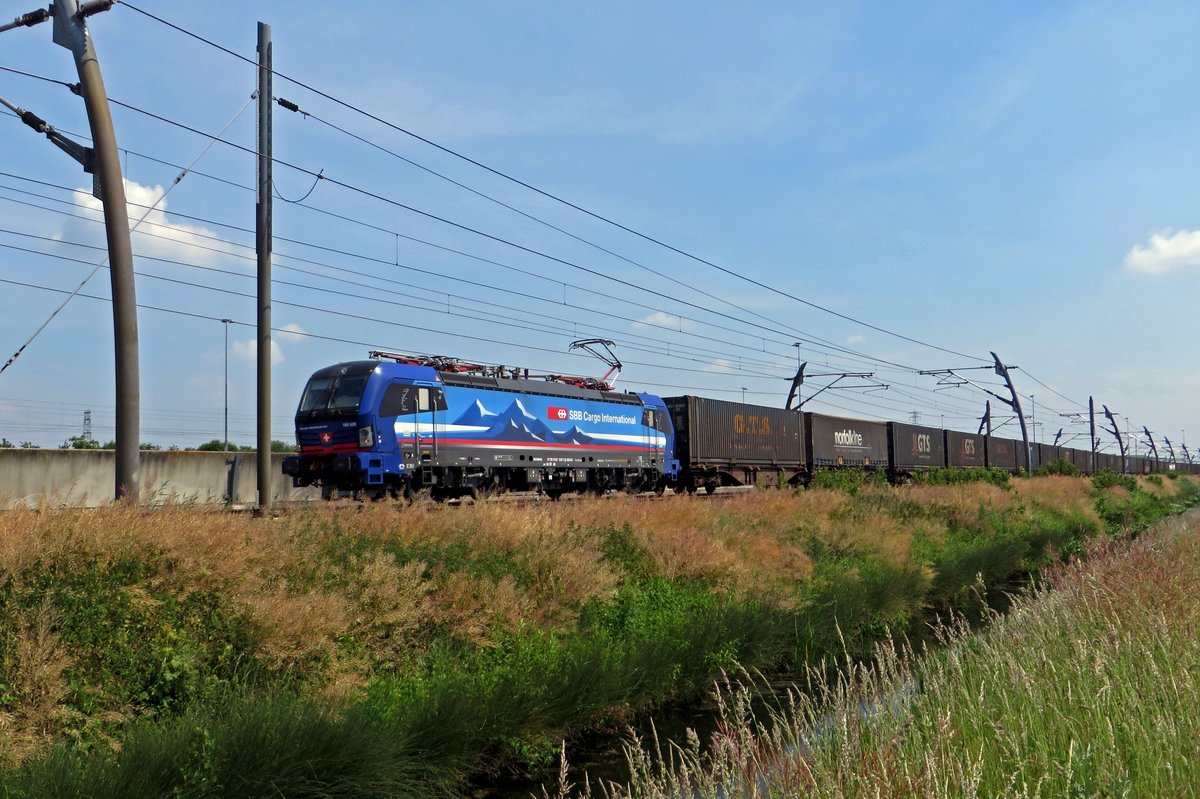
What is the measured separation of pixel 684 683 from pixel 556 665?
1.98 m

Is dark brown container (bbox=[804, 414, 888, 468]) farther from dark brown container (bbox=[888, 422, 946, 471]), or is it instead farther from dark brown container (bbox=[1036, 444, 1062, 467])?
dark brown container (bbox=[1036, 444, 1062, 467])

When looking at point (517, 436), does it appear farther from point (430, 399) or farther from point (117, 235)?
point (117, 235)

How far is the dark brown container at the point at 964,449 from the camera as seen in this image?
2082 inches

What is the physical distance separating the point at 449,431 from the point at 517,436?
8.72 feet

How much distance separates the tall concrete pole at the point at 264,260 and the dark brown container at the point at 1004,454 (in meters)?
53.8

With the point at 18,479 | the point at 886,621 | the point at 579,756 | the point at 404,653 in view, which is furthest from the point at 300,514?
the point at 18,479

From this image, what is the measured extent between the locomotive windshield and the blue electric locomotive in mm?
30

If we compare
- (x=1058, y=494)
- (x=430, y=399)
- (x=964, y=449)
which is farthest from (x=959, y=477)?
→ (x=430, y=399)

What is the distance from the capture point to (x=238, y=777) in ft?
19.9

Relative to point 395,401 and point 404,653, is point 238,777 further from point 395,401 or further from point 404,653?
point 395,401

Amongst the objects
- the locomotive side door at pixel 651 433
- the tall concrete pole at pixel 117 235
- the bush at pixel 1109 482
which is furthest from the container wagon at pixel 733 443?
the bush at pixel 1109 482

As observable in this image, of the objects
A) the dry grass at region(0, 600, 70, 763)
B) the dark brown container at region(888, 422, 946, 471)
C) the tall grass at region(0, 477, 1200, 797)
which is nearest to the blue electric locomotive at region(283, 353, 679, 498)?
the tall grass at region(0, 477, 1200, 797)

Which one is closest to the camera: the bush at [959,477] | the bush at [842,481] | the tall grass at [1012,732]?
the tall grass at [1012,732]

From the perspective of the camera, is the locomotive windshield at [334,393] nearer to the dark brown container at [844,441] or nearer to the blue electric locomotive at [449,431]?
the blue electric locomotive at [449,431]
